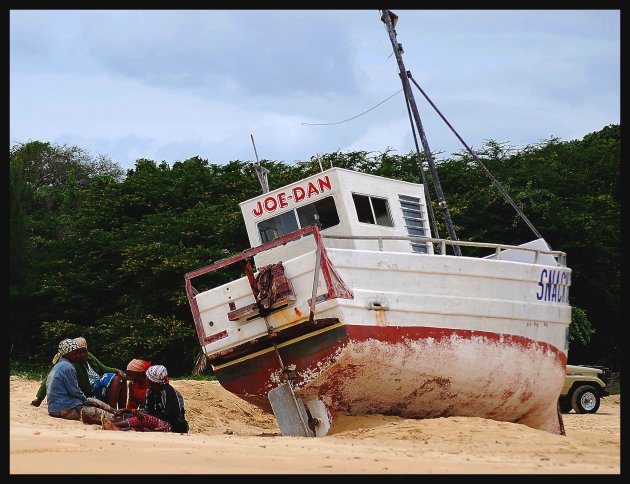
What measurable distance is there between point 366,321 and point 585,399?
36.1 feet

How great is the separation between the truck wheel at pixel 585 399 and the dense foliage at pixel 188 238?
2.62 m

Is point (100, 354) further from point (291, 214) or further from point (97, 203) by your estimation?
point (291, 214)

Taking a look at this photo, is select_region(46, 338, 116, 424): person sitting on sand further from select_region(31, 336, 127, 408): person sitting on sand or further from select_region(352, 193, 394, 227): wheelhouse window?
select_region(352, 193, 394, 227): wheelhouse window

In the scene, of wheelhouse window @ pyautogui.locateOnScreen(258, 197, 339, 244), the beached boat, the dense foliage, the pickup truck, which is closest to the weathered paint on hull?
the beached boat

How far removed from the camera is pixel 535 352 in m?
13.8

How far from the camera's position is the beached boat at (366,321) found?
11.9m

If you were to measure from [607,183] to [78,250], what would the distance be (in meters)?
15.2

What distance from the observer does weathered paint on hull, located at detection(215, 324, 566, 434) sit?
11938 mm

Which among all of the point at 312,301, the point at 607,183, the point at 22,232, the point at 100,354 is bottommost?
the point at 100,354

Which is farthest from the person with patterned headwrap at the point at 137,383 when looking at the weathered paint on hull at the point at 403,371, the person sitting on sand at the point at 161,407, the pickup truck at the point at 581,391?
the pickup truck at the point at 581,391

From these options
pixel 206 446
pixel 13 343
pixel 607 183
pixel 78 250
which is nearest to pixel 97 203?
pixel 78 250

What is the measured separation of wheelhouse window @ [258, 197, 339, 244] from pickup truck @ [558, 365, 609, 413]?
9.39 m

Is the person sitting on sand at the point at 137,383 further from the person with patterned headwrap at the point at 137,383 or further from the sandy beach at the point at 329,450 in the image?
the sandy beach at the point at 329,450

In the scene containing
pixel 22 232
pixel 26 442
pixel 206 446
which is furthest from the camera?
pixel 22 232
